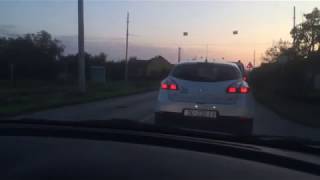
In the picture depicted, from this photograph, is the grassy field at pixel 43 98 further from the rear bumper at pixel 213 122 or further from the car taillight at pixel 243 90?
the car taillight at pixel 243 90

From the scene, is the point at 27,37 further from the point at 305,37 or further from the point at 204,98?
the point at 204,98

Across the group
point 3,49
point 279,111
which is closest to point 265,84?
point 279,111

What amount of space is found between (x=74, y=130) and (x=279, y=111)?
66.6 ft

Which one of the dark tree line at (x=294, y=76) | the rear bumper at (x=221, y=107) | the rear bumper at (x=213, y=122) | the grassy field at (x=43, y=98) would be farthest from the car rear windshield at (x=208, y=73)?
the dark tree line at (x=294, y=76)

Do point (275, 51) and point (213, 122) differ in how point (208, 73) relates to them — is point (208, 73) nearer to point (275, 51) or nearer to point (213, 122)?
point (213, 122)

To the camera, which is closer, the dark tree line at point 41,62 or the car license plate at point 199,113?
the car license plate at point 199,113

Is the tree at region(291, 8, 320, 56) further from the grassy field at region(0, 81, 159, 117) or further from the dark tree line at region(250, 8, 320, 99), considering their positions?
the grassy field at region(0, 81, 159, 117)

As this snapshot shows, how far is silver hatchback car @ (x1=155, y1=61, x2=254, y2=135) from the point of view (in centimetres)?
1040

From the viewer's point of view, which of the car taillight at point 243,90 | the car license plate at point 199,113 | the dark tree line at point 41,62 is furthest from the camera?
the dark tree line at point 41,62

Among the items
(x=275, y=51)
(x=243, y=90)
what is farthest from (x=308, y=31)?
(x=243, y=90)

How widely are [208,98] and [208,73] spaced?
43cm

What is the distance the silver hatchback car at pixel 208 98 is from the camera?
10.4m

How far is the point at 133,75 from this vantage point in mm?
102125

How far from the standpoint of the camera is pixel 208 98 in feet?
34.1
